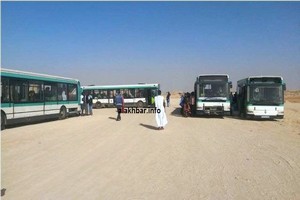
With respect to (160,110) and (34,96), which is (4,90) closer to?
(34,96)

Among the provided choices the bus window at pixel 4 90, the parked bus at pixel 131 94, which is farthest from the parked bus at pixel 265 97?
the parked bus at pixel 131 94

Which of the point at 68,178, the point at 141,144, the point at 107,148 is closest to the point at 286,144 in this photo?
the point at 141,144

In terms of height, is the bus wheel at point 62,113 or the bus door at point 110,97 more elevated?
the bus door at point 110,97

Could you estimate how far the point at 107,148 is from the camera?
10.4 m

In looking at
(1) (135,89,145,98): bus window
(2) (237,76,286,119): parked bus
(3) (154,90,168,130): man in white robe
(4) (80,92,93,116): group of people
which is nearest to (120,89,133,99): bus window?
(1) (135,89,145,98): bus window

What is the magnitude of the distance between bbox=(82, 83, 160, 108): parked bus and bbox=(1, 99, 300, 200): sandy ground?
80.7 feet

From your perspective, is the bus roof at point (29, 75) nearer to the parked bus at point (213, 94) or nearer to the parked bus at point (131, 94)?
the parked bus at point (213, 94)

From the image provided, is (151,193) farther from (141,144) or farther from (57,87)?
(57,87)

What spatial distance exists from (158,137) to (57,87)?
428 inches

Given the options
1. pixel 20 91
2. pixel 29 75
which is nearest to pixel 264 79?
pixel 29 75

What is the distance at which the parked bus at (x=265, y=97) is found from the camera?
68.9ft

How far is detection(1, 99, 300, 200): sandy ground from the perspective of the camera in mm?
5855

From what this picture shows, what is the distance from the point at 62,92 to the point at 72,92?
170 cm

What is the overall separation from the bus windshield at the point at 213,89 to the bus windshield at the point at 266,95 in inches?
70.1
